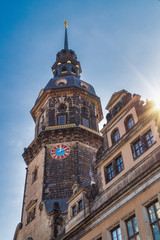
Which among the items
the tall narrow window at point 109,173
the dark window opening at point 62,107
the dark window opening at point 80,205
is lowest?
the dark window opening at point 80,205

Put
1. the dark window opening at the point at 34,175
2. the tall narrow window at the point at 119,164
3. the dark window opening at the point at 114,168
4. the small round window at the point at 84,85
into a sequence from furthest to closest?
the small round window at the point at 84,85, the dark window opening at the point at 34,175, the dark window opening at the point at 114,168, the tall narrow window at the point at 119,164

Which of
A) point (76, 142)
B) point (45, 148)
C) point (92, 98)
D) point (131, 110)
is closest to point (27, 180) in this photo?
point (45, 148)

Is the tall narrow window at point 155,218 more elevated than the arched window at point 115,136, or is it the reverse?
the arched window at point 115,136

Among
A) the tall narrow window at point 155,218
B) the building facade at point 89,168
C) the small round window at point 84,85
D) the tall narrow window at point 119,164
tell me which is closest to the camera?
the tall narrow window at point 155,218

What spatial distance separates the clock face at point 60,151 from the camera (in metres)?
29.6

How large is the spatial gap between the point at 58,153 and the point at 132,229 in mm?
16346

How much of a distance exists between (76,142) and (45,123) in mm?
4762

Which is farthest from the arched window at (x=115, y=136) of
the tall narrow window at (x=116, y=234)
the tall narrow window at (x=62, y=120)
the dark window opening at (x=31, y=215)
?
the tall narrow window at (x=62, y=120)

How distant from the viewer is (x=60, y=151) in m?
30.0

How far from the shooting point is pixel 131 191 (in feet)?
49.6

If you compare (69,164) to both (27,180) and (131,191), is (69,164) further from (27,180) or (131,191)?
(131,191)

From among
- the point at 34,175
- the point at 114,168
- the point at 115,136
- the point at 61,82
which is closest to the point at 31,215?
the point at 34,175

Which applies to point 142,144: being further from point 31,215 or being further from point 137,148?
point 31,215

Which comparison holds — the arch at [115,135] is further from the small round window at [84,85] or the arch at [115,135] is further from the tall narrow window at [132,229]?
the small round window at [84,85]
